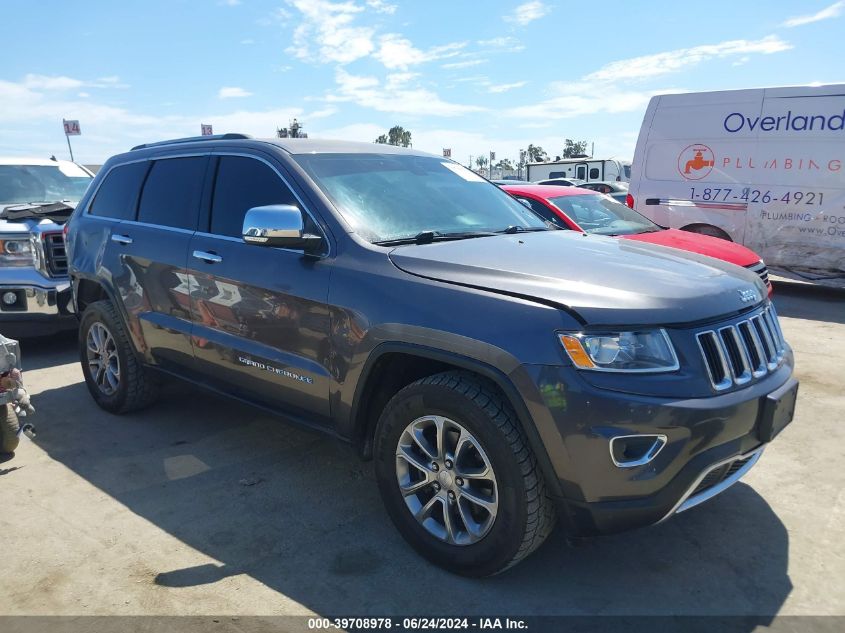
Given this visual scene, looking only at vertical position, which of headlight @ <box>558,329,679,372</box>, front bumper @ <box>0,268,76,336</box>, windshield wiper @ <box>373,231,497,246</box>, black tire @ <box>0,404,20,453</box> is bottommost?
black tire @ <box>0,404,20,453</box>

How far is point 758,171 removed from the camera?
9.27m

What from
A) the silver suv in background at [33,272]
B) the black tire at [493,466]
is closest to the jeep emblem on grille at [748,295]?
the black tire at [493,466]

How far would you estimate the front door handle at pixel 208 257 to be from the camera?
12.4 ft

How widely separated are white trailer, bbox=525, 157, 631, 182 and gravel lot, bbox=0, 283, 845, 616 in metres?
24.7

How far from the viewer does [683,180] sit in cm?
985

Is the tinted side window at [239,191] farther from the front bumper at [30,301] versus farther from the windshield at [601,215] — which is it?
the windshield at [601,215]

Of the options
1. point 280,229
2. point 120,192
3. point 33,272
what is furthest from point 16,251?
point 280,229

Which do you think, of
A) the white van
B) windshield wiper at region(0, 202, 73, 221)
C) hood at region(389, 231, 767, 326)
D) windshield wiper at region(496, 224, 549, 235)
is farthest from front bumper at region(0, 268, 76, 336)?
the white van

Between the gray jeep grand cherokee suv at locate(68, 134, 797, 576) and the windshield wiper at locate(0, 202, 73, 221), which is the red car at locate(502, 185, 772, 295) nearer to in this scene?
the gray jeep grand cherokee suv at locate(68, 134, 797, 576)

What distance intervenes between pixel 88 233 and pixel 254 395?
7.63 feet

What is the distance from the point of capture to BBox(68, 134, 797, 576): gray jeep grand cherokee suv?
2.44m

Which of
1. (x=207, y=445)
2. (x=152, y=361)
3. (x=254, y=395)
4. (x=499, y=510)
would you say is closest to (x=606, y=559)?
(x=499, y=510)

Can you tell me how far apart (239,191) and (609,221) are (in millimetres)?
Result: 4944

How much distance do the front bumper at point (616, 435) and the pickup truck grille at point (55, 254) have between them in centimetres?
575
